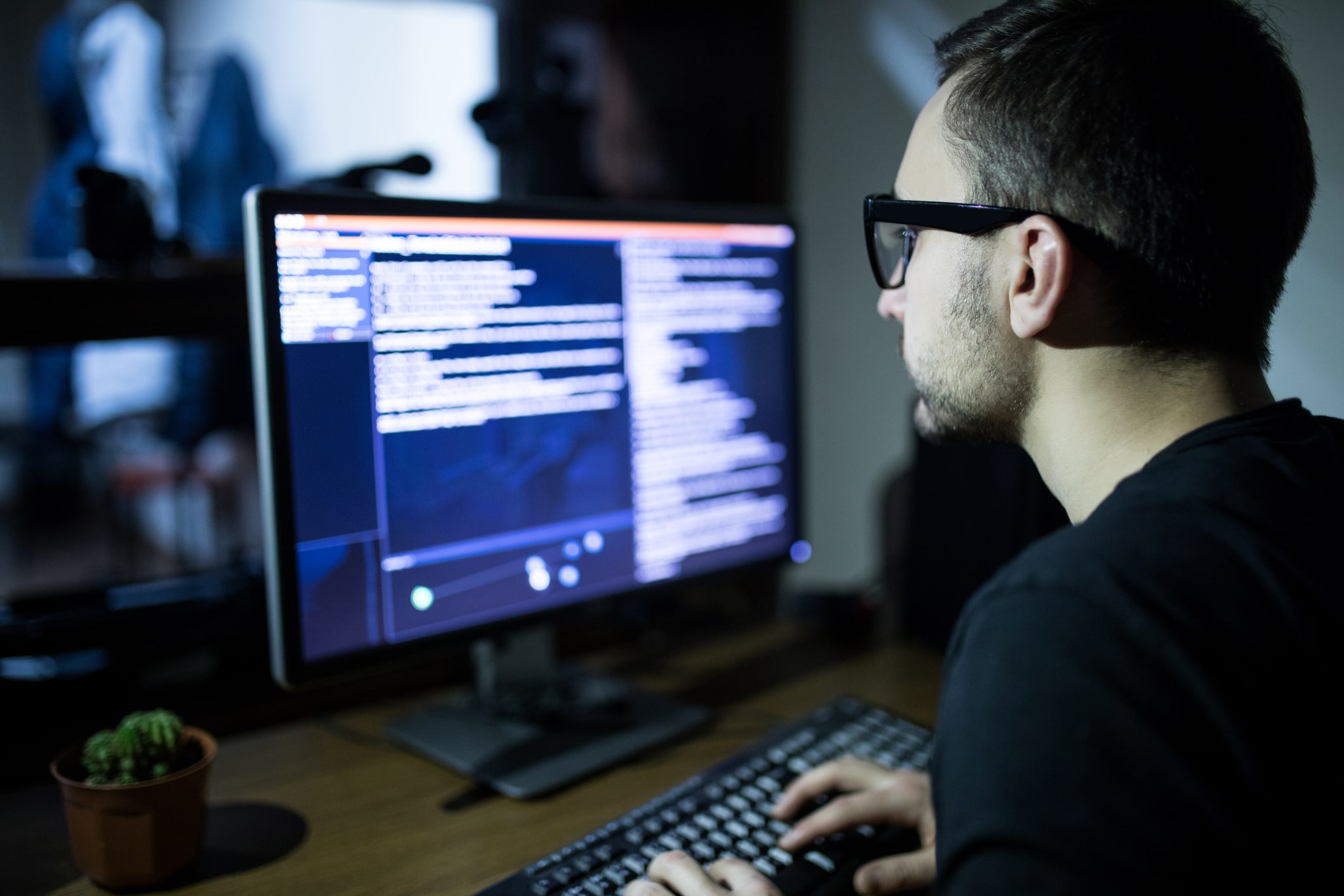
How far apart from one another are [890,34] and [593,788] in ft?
5.23

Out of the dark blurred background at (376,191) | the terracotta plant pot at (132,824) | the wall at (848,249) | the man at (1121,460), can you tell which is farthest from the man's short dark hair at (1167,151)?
the wall at (848,249)

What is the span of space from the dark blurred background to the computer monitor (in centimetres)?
16

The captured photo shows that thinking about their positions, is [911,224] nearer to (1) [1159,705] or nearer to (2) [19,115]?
(1) [1159,705]

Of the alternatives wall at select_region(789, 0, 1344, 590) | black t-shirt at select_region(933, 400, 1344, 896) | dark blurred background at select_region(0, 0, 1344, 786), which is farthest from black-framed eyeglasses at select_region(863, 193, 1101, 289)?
wall at select_region(789, 0, 1344, 590)

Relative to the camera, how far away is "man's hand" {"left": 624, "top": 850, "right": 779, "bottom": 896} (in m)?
0.69

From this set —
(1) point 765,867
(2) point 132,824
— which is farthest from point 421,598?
(1) point 765,867

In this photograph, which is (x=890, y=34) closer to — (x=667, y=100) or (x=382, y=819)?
(x=667, y=100)

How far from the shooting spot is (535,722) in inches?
40.8

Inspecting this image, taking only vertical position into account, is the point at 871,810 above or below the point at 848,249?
below

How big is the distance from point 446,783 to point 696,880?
0.33 metres

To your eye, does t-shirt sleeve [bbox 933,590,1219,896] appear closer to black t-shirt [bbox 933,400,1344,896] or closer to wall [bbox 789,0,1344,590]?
black t-shirt [bbox 933,400,1344,896]

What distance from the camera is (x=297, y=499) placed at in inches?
33.1

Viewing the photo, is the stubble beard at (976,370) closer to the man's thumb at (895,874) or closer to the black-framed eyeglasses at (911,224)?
the black-framed eyeglasses at (911,224)

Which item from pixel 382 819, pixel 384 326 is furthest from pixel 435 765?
pixel 384 326
